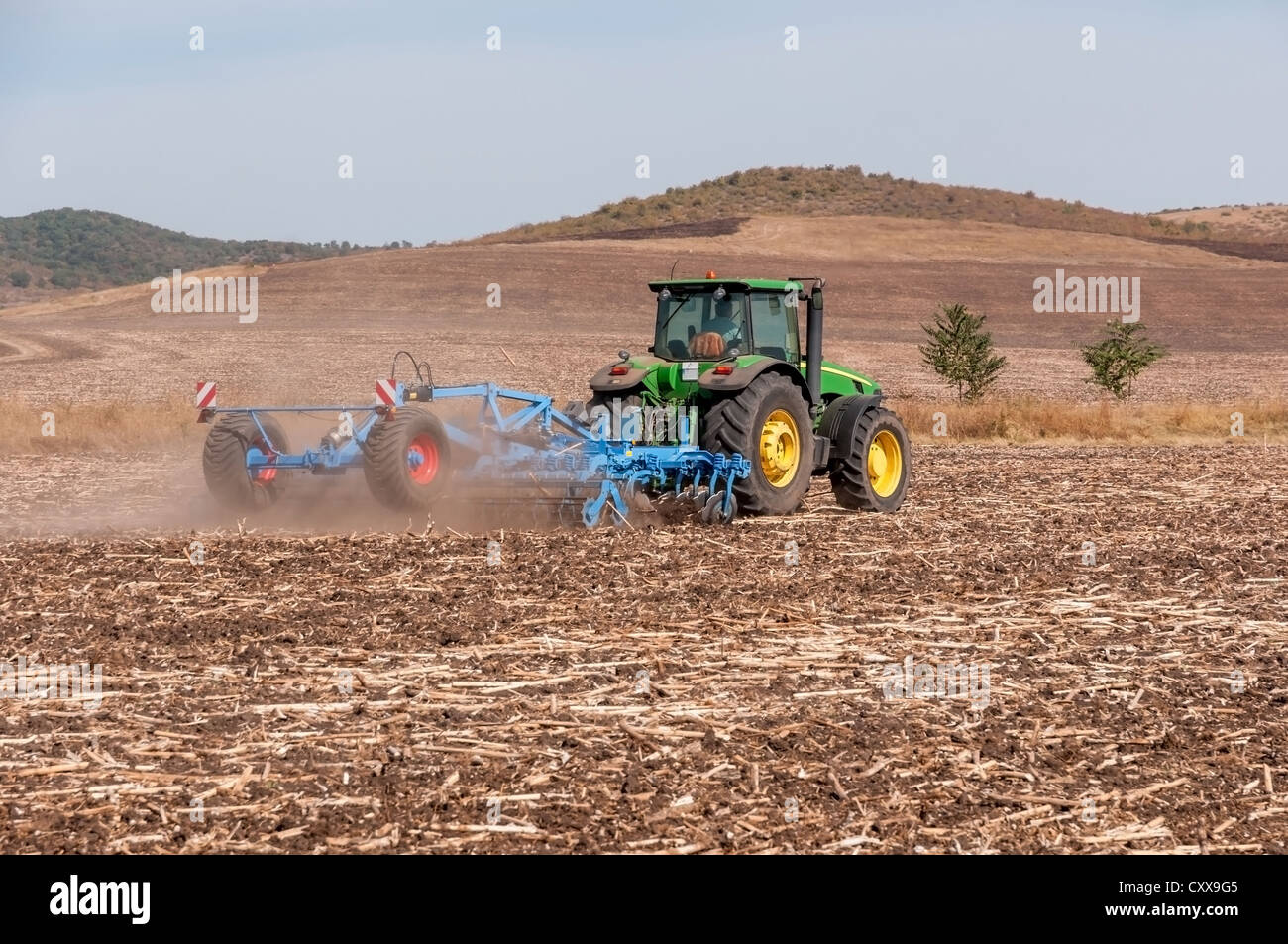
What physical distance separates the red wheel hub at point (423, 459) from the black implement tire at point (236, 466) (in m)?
1.25

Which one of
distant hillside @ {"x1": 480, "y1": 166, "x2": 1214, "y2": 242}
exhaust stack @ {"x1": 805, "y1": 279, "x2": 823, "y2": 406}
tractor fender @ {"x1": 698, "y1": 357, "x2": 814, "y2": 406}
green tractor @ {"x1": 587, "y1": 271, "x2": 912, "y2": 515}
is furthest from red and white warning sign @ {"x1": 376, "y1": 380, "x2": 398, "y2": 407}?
distant hillside @ {"x1": 480, "y1": 166, "x2": 1214, "y2": 242}

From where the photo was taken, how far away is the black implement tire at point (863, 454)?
12555mm

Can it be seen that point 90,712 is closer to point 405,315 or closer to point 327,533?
point 327,533

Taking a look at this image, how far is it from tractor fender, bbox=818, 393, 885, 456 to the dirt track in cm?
182

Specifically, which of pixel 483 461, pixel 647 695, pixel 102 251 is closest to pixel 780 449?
pixel 483 461

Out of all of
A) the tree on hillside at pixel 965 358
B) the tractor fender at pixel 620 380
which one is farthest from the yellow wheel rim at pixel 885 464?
the tree on hillside at pixel 965 358

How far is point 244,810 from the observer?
491cm

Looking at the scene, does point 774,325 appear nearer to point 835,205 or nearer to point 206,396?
point 206,396

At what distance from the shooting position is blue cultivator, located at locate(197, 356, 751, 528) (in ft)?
35.0

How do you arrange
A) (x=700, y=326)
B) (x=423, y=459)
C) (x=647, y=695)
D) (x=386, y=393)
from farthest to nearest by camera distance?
(x=700, y=326) < (x=423, y=459) < (x=386, y=393) < (x=647, y=695)

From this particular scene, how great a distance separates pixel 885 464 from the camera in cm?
1328

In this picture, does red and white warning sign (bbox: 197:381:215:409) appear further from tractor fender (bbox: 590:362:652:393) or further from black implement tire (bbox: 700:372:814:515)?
black implement tire (bbox: 700:372:814:515)

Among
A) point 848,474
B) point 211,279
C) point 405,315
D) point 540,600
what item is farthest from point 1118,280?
point 540,600

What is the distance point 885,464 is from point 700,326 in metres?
2.25
